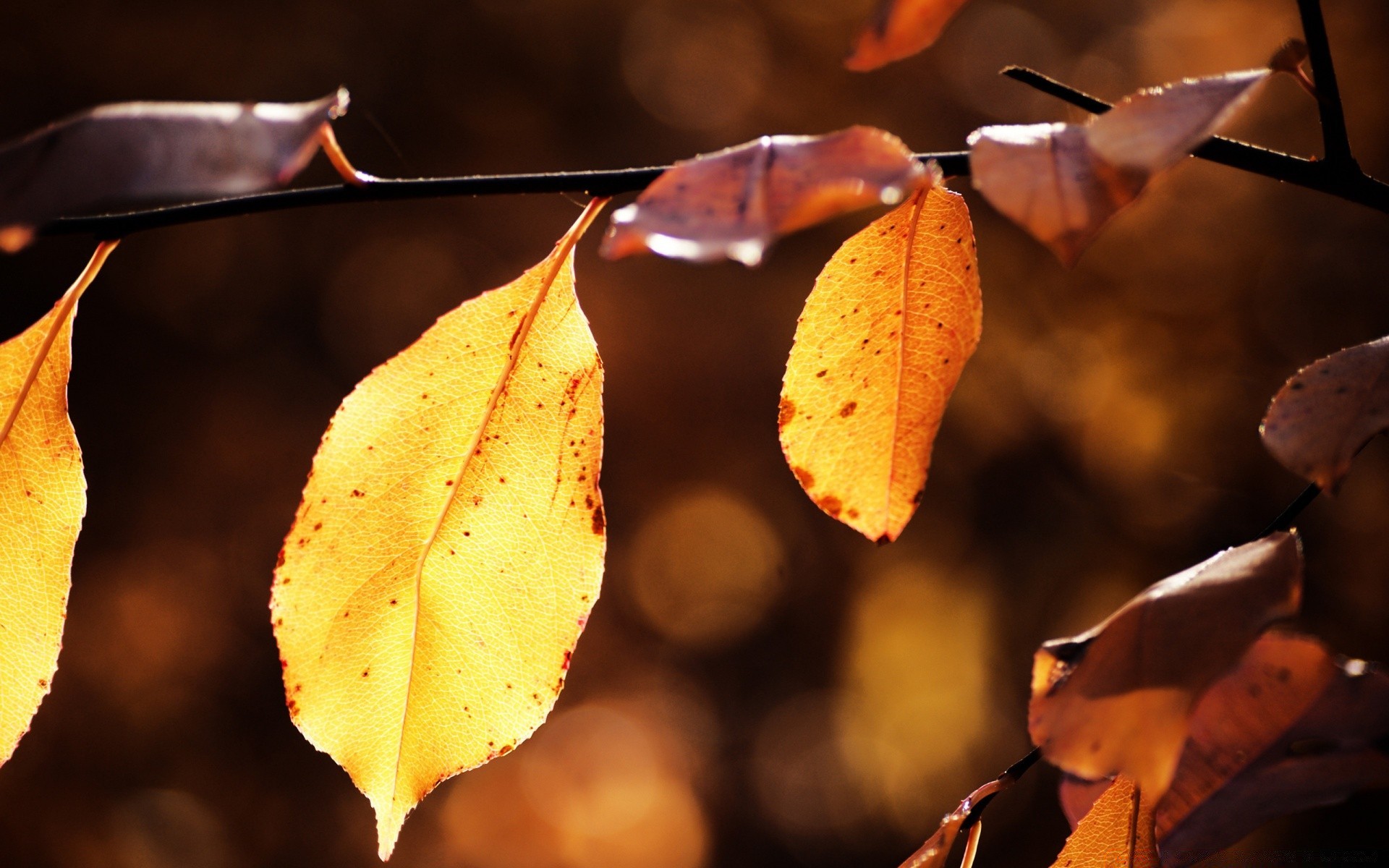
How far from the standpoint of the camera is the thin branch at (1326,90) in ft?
0.79

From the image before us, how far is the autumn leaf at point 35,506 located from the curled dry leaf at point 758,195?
0.19 meters

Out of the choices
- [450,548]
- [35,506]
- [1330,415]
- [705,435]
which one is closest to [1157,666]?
[1330,415]

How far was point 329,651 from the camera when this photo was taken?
0.98 ft

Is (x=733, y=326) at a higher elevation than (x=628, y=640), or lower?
higher

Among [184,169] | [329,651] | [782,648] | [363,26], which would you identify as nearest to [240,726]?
[782,648]

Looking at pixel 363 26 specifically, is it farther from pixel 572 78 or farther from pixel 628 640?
pixel 628 640

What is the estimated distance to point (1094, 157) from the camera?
20cm

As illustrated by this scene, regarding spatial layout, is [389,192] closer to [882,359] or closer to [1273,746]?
[882,359]

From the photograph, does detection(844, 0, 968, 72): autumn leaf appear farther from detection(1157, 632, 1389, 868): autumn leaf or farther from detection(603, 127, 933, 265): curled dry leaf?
detection(1157, 632, 1389, 868): autumn leaf

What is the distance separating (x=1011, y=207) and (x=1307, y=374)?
0.36 ft

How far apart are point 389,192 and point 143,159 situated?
0.23 feet

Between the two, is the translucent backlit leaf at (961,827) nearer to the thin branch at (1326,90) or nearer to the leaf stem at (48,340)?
the thin branch at (1326,90)

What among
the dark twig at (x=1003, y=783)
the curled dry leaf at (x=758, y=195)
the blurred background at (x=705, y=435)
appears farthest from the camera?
the blurred background at (x=705, y=435)

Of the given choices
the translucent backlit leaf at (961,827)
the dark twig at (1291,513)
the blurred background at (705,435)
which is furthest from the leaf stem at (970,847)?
the blurred background at (705,435)
